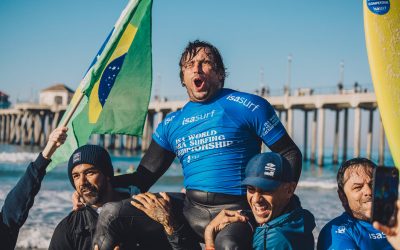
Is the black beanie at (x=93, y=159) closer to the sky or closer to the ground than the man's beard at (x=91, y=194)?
closer to the sky

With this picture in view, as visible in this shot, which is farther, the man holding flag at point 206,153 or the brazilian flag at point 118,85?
the brazilian flag at point 118,85

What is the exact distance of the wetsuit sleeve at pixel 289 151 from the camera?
2.72m

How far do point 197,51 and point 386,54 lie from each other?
3.90ft

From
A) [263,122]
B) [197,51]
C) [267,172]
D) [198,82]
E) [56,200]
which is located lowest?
[56,200]

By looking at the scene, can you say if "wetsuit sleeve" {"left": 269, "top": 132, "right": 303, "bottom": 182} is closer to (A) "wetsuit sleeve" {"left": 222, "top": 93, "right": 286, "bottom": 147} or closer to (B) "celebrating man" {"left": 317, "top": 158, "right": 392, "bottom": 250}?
(A) "wetsuit sleeve" {"left": 222, "top": 93, "right": 286, "bottom": 147}

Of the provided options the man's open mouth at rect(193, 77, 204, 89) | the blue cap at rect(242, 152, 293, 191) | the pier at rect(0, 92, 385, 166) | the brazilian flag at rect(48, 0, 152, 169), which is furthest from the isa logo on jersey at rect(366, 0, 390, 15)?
the pier at rect(0, 92, 385, 166)

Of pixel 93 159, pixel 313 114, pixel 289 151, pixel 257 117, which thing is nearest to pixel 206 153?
pixel 257 117

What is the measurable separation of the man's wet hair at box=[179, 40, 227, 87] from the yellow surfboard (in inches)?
37.1

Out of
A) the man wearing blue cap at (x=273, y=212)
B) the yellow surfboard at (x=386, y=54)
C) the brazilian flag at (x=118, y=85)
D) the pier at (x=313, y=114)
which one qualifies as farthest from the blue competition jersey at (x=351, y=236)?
the pier at (x=313, y=114)

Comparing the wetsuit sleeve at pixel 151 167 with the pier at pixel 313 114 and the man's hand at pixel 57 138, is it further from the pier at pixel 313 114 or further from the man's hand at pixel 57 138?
the pier at pixel 313 114

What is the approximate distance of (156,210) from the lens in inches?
110

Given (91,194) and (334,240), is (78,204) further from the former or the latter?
(334,240)

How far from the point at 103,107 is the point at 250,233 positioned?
189 cm

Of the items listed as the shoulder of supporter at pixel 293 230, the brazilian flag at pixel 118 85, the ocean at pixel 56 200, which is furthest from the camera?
the ocean at pixel 56 200
